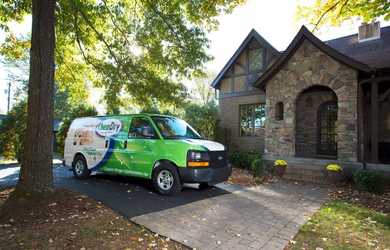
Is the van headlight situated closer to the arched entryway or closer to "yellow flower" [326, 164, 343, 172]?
"yellow flower" [326, 164, 343, 172]

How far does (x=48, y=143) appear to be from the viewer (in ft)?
19.6

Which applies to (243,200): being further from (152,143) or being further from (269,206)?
(152,143)

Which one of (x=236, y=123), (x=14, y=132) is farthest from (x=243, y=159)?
(x=14, y=132)

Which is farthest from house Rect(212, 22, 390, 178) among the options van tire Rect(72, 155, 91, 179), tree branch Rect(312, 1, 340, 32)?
van tire Rect(72, 155, 91, 179)

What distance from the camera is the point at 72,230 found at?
430 cm

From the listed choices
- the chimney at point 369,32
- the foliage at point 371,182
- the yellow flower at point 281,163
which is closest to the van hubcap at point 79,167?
the yellow flower at point 281,163

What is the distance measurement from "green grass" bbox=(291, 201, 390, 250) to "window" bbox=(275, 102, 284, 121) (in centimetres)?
668

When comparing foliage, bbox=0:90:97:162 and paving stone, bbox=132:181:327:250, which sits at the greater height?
foliage, bbox=0:90:97:162

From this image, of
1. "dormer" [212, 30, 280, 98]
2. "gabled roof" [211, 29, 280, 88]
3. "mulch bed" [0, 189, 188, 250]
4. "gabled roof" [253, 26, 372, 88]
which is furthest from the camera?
"dormer" [212, 30, 280, 98]

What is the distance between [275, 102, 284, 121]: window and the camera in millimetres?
12625

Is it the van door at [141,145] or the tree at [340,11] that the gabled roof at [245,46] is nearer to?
the tree at [340,11]

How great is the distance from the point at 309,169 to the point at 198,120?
934 centimetres

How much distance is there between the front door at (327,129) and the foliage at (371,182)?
4.59m

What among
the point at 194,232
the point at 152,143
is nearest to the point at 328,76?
the point at 152,143
